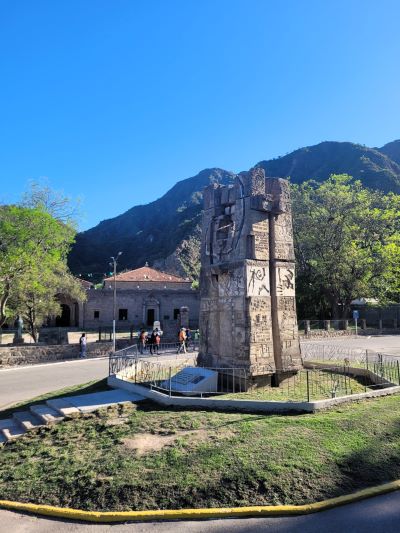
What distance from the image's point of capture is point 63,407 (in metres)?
10.2

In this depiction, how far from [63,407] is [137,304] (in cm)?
4194

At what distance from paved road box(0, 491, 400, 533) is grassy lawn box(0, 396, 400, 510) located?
0.31m

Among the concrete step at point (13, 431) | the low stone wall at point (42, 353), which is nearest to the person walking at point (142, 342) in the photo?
the low stone wall at point (42, 353)

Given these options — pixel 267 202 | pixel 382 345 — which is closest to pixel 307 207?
pixel 382 345

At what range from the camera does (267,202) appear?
12.5 meters

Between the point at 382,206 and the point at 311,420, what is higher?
the point at 382,206

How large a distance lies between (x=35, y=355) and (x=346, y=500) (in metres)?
18.7

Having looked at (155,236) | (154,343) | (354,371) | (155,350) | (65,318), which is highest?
(155,236)

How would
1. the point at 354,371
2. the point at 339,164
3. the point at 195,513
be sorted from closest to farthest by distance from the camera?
1. the point at 195,513
2. the point at 354,371
3. the point at 339,164

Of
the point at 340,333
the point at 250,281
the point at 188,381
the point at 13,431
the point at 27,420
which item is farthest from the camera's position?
the point at 340,333

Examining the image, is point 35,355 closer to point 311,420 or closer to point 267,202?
point 267,202

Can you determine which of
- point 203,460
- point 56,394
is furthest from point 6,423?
point 203,460

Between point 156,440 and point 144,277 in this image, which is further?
point 144,277

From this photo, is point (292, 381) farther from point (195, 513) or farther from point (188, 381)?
point (195, 513)
